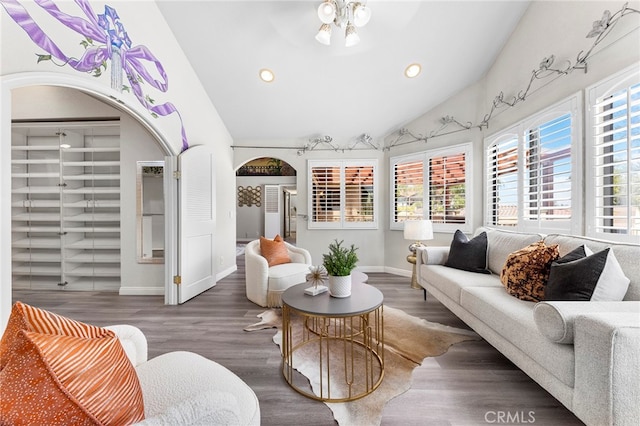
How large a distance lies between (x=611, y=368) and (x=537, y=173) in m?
2.09

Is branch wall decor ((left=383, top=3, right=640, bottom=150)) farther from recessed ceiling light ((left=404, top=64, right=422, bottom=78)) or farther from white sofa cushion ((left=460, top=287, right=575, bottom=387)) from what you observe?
white sofa cushion ((left=460, top=287, right=575, bottom=387))

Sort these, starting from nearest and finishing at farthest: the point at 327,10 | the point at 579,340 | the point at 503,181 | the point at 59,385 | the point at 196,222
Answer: the point at 59,385
the point at 579,340
the point at 327,10
the point at 503,181
the point at 196,222

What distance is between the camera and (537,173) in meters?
2.51

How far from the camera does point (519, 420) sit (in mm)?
1361

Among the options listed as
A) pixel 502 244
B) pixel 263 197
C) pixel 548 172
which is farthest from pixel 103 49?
pixel 263 197

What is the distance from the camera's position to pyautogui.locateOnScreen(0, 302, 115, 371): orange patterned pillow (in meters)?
0.65

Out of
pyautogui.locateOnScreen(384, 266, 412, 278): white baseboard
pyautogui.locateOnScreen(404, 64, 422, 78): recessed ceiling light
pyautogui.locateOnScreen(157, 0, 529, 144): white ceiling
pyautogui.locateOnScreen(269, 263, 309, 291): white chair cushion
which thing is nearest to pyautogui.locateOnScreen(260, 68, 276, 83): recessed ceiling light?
pyautogui.locateOnScreen(157, 0, 529, 144): white ceiling

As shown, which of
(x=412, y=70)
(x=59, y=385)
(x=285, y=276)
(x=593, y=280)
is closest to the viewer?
(x=59, y=385)

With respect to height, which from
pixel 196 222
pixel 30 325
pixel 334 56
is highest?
pixel 334 56

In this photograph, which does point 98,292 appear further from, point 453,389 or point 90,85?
point 453,389

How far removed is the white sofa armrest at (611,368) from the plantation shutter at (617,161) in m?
1.18

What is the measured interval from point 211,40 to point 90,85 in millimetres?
1465

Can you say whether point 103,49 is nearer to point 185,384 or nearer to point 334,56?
point 334,56

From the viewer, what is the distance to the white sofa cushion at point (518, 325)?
122 cm
